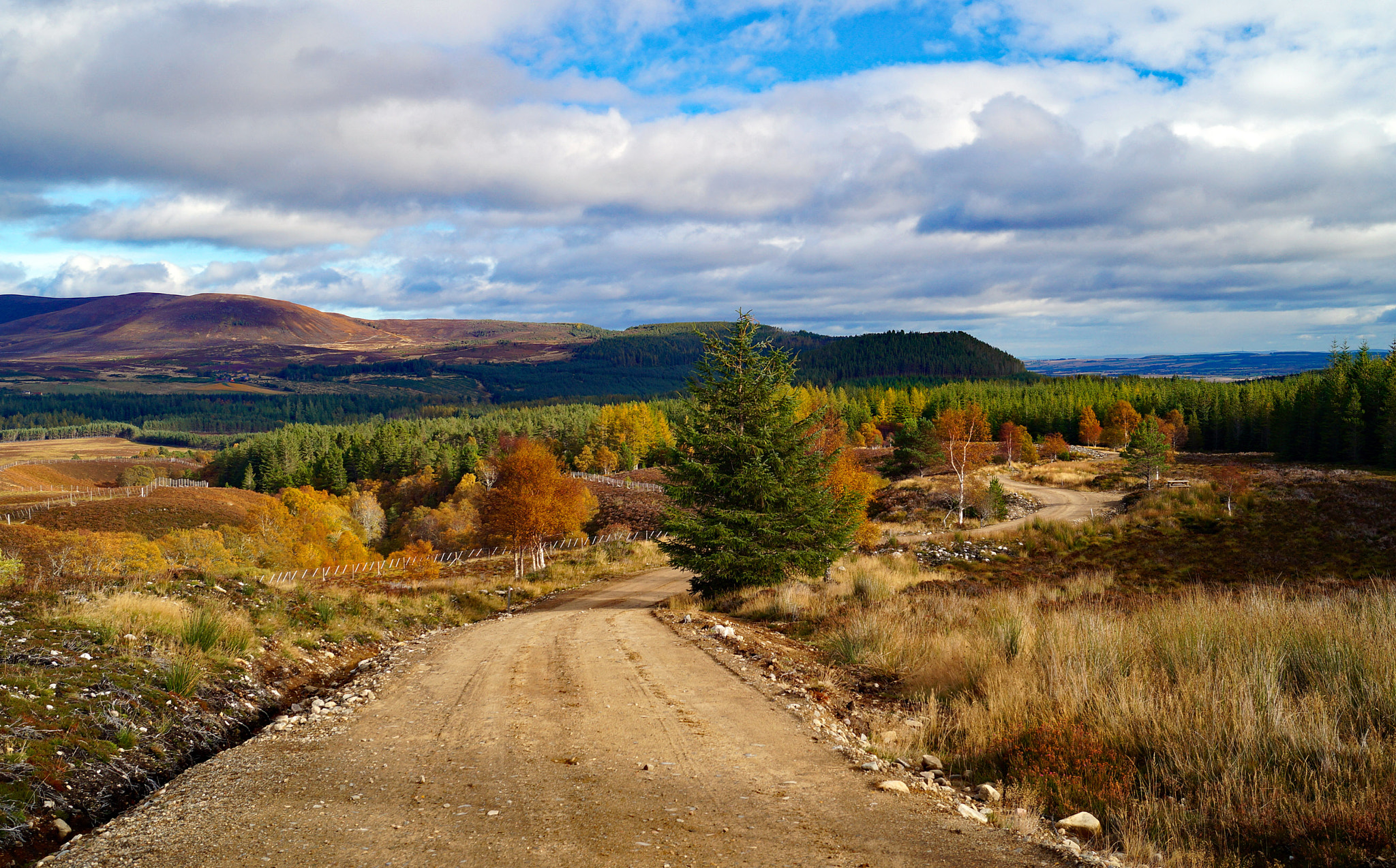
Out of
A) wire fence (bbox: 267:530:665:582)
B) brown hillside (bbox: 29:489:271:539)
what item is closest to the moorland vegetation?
wire fence (bbox: 267:530:665:582)

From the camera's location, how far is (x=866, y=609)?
47.5 ft

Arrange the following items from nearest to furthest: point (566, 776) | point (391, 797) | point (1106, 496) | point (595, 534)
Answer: point (391, 797)
point (566, 776)
point (1106, 496)
point (595, 534)

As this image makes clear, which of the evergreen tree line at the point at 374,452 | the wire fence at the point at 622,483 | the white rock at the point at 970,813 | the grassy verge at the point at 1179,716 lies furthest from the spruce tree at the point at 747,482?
the evergreen tree line at the point at 374,452

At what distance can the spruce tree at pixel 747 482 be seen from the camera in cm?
1822

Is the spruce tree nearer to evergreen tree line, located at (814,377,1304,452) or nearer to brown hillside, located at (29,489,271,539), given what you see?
evergreen tree line, located at (814,377,1304,452)

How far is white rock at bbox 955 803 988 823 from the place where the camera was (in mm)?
5621

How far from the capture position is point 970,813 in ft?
18.6

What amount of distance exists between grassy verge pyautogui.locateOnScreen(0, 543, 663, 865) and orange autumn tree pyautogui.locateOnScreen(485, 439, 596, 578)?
24.8 metres

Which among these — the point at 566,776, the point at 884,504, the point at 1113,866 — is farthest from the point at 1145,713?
the point at 884,504

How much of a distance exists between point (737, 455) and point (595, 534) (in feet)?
165

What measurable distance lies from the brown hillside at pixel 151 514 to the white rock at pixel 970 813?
3358 inches

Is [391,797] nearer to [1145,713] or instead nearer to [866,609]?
[1145,713]

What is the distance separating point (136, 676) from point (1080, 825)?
33.7 ft

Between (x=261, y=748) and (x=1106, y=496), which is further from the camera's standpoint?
(x=1106, y=496)
